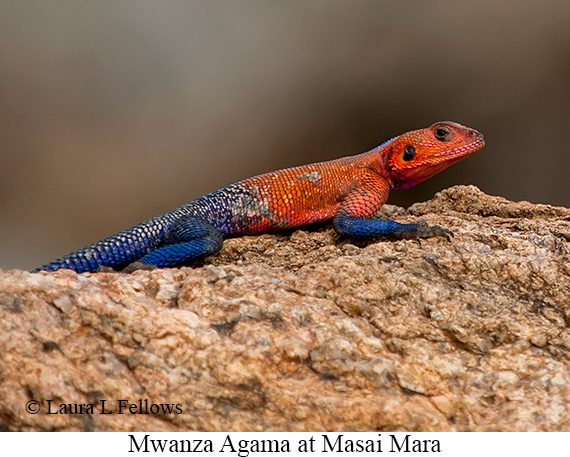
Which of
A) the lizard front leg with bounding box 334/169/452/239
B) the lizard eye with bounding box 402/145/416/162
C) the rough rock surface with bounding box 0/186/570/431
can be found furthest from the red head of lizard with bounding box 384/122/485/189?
the rough rock surface with bounding box 0/186/570/431

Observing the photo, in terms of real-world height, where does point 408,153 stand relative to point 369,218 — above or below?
above

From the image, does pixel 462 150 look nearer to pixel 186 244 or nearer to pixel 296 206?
pixel 296 206

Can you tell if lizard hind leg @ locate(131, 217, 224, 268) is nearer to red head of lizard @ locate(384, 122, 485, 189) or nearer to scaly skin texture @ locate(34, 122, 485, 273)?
scaly skin texture @ locate(34, 122, 485, 273)

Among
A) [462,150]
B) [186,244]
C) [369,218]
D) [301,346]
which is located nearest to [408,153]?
[462,150]

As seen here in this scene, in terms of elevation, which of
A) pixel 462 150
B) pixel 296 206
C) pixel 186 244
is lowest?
pixel 186 244

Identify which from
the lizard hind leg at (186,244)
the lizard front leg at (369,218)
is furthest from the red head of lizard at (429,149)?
the lizard hind leg at (186,244)

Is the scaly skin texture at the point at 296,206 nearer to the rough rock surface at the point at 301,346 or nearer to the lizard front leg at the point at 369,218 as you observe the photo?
the lizard front leg at the point at 369,218

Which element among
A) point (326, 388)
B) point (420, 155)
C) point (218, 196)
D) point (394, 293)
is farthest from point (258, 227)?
point (326, 388)
